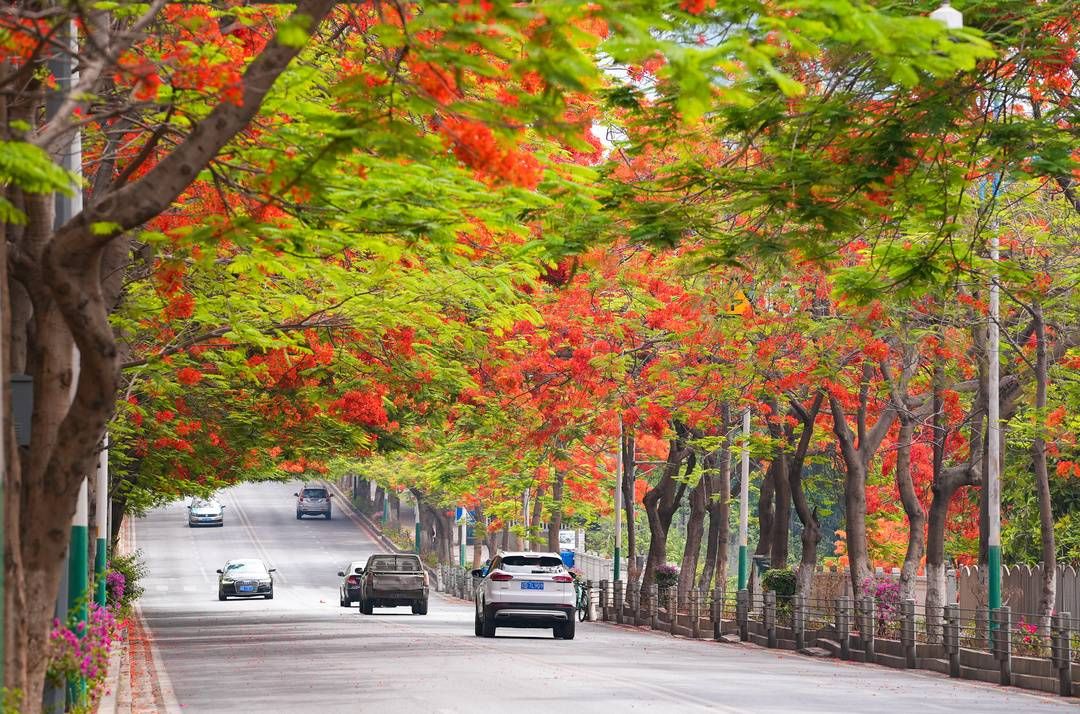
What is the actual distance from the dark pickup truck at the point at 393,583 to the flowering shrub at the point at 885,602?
1669 cm

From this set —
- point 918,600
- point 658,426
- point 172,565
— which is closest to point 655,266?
point 658,426

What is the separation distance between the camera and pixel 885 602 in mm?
33344

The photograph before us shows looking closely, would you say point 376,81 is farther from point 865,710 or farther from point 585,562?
point 585,562

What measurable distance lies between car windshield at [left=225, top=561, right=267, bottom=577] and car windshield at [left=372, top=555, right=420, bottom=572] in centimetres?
1507

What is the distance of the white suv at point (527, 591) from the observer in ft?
108

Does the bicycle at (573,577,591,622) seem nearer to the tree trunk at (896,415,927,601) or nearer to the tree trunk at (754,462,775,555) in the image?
the tree trunk at (754,462,775,555)

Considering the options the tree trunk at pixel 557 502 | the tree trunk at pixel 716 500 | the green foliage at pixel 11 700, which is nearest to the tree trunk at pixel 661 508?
the tree trunk at pixel 716 500

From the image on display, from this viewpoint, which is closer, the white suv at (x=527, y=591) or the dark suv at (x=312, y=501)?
the white suv at (x=527, y=591)

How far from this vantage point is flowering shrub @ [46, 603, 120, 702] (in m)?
13.6

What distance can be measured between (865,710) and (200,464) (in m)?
22.9

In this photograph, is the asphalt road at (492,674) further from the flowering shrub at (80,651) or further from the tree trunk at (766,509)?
the tree trunk at (766,509)

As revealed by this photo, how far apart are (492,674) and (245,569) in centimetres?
4278

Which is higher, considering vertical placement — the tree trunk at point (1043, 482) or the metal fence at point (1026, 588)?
the tree trunk at point (1043, 482)

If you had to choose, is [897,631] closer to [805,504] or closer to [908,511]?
[908,511]
